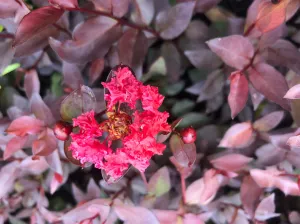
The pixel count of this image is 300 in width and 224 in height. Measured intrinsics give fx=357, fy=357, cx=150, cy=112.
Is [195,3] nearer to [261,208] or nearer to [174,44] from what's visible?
[174,44]

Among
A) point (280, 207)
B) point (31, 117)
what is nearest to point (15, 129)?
point (31, 117)

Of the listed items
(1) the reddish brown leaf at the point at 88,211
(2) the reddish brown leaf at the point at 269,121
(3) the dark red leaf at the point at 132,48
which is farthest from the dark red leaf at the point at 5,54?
(2) the reddish brown leaf at the point at 269,121

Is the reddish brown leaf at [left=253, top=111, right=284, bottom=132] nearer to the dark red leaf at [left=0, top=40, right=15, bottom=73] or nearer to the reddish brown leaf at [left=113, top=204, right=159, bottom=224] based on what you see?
the reddish brown leaf at [left=113, top=204, right=159, bottom=224]

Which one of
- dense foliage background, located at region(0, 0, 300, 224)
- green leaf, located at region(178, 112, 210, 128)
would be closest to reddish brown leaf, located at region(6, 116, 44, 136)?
dense foliage background, located at region(0, 0, 300, 224)

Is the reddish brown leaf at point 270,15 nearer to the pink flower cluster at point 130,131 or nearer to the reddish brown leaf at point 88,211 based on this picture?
the pink flower cluster at point 130,131

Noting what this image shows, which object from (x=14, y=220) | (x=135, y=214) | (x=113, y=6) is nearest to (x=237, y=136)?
(x=135, y=214)

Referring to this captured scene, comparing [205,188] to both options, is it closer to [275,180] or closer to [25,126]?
[275,180]
